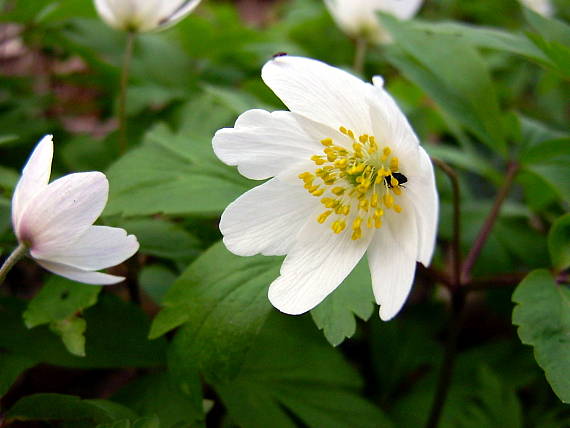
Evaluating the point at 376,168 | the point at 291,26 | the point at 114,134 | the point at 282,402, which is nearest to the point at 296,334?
the point at 282,402

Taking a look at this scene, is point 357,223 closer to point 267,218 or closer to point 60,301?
point 267,218

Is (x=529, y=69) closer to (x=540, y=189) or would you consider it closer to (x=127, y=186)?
(x=540, y=189)

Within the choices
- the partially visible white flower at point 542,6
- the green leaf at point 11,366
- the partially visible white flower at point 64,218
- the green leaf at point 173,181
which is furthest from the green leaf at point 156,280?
the partially visible white flower at point 542,6

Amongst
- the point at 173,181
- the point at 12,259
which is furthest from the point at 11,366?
the point at 173,181

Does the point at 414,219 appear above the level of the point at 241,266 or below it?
above

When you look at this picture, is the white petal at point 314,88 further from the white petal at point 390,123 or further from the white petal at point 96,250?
the white petal at point 96,250
